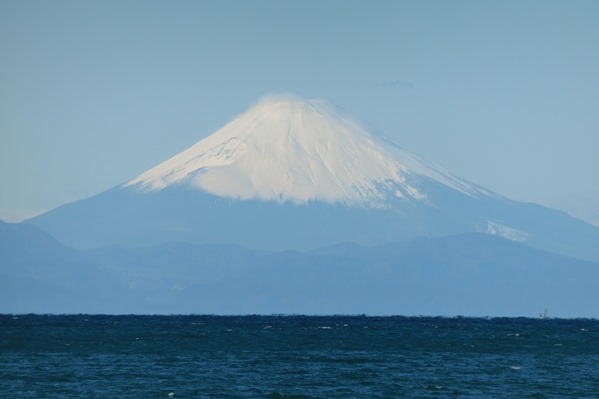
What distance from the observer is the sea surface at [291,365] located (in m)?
79.6

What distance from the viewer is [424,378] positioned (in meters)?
87.8

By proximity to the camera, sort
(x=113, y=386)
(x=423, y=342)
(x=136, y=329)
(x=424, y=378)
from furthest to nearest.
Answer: (x=136, y=329)
(x=423, y=342)
(x=424, y=378)
(x=113, y=386)

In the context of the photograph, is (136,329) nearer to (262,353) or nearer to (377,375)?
(262,353)

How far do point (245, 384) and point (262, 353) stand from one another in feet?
85.8

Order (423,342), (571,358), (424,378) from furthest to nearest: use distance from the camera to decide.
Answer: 1. (423,342)
2. (571,358)
3. (424,378)

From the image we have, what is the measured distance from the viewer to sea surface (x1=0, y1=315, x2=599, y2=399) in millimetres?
79562

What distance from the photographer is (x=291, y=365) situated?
9644 centimetres

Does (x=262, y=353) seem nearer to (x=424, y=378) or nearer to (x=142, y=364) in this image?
(x=142, y=364)

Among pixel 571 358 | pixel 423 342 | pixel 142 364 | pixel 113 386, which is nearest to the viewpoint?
pixel 113 386

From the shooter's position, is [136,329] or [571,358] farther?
[136,329]

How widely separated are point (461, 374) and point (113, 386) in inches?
964

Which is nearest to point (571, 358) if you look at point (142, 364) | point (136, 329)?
point (142, 364)

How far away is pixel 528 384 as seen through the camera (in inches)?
3334

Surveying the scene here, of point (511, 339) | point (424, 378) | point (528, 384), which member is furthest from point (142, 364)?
point (511, 339)
